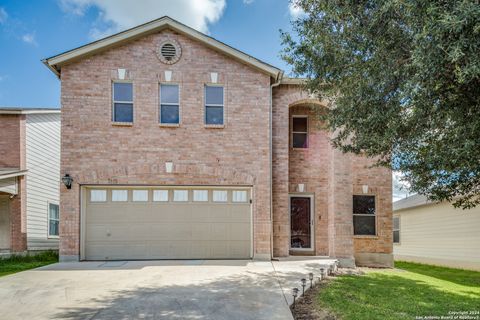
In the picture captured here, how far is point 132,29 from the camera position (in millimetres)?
11062

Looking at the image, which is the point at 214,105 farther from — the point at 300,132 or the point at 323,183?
the point at 323,183

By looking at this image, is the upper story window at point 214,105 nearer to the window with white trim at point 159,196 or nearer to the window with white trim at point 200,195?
the window with white trim at point 200,195

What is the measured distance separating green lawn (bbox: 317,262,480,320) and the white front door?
12.1 metres

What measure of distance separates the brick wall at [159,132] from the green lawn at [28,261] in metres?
1.56

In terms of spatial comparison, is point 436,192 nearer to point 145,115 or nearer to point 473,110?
point 473,110

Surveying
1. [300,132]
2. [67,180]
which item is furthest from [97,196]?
[300,132]

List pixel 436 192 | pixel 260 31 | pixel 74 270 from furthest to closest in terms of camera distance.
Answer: pixel 260 31
pixel 74 270
pixel 436 192

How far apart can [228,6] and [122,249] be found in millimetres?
10204

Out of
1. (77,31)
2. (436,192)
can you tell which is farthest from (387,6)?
(77,31)

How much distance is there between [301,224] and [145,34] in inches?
334

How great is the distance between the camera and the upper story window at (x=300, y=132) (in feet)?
42.3

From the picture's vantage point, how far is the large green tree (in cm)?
456

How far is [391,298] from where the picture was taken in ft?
22.6

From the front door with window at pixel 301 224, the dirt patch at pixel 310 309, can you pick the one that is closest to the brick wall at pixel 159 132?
the front door with window at pixel 301 224
